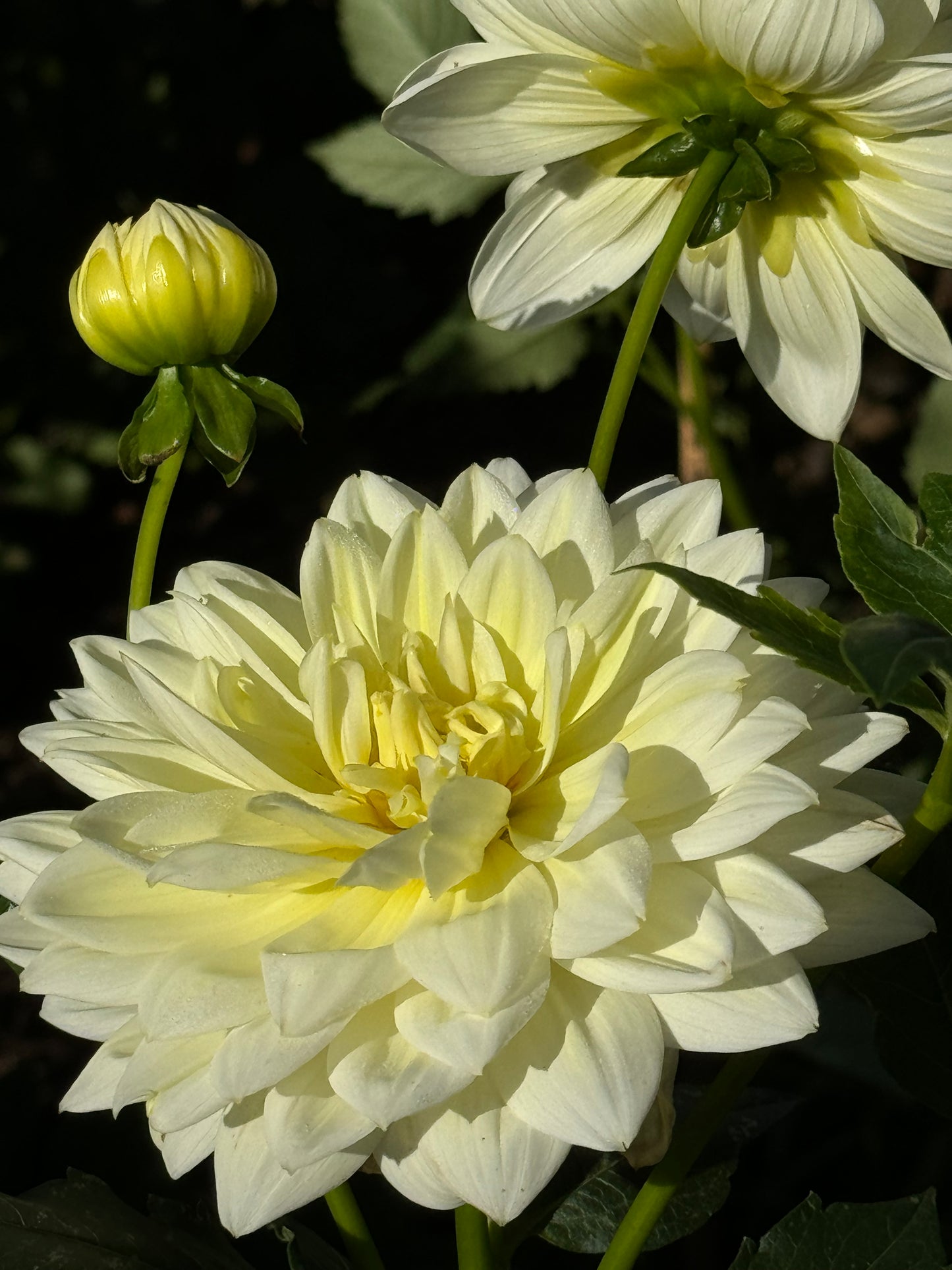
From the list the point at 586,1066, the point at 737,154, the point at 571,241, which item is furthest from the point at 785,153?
the point at 586,1066

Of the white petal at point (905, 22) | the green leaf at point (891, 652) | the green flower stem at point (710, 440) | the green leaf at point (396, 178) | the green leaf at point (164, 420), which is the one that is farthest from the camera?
the green leaf at point (396, 178)

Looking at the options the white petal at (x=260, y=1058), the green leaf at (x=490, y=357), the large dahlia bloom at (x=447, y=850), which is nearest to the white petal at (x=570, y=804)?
the large dahlia bloom at (x=447, y=850)

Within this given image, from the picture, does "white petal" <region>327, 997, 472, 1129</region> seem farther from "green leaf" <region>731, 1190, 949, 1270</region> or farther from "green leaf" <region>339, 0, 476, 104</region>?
"green leaf" <region>339, 0, 476, 104</region>

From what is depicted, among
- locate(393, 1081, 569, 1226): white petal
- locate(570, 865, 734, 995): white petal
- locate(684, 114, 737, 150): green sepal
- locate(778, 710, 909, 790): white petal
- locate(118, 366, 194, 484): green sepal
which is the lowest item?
locate(393, 1081, 569, 1226): white petal

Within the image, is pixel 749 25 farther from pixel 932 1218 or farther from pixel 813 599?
pixel 932 1218

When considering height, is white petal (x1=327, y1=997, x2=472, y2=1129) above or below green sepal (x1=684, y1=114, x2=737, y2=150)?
below

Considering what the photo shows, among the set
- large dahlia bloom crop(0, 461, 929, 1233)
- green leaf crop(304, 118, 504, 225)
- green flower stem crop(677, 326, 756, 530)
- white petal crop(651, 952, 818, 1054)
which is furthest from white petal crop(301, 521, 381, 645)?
green leaf crop(304, 118, 504, 225)

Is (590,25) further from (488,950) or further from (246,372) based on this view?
(246,372)

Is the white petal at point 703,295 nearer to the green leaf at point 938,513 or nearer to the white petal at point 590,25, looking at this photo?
the white petal at point 590,25
